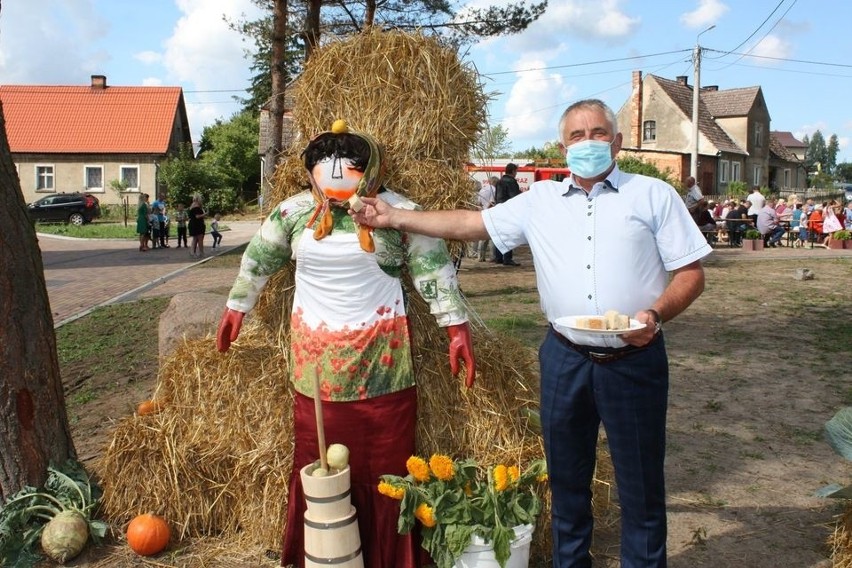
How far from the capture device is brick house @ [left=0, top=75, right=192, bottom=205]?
37.4m

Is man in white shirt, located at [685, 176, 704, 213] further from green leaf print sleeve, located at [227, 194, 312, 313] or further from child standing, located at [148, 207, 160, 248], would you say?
green leaf print sleeve, located at [227, 194, 312, 313]

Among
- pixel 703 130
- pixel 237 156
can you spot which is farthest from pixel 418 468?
pixel 703 130

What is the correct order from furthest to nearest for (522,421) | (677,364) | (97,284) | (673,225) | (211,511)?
(97,284), (677,364), (211,511), (522,421), (673,225)

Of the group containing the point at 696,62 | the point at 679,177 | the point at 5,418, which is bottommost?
the point at 5,418

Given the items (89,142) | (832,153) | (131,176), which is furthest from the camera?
(832,153)

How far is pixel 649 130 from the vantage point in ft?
136

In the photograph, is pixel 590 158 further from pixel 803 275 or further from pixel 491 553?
pixel 803 275

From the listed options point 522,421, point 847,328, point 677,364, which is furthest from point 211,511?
point 847,328

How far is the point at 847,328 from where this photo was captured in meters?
8.87

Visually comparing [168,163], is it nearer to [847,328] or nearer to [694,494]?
[847,328]

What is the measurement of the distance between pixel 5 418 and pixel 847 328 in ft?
28.5

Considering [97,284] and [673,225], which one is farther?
[97,284]

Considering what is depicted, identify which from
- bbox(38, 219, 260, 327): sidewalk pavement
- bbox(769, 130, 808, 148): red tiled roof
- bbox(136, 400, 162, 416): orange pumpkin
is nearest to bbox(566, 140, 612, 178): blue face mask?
bbox(136, 400, 162, 416): orange pumpkin

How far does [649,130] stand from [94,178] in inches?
1144
